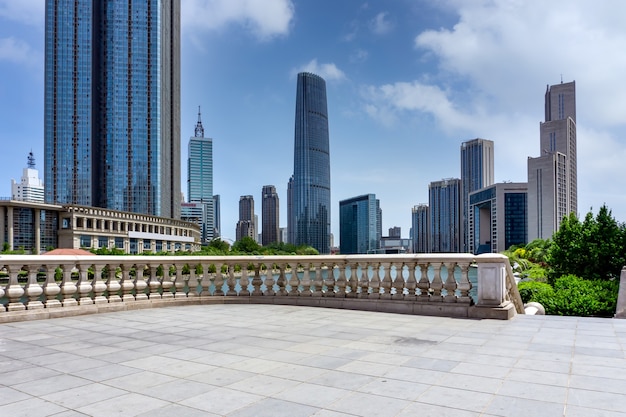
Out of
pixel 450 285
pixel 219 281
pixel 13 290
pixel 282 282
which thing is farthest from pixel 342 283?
pixel 13 290

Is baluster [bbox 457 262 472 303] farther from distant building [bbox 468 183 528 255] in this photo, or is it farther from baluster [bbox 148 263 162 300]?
distant building [bbox 468 183 528 255]

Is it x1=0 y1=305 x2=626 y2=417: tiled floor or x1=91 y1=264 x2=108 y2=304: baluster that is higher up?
x1=91 y1=264 x2=108 y2=304: baluster

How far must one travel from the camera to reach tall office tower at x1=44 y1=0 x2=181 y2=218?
122438mm

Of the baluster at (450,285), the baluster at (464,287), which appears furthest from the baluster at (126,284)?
the baluster at (464,287)

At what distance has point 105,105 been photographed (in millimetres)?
125812

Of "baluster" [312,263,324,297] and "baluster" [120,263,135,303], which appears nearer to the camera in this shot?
"baluster" [120,263,135,303]

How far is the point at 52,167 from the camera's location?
4796 inches

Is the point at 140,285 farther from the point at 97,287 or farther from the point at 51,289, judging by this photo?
the point at 51,289

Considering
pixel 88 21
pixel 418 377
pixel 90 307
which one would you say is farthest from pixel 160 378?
pixel 88 21

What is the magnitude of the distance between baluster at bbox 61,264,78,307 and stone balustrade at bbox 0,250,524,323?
2cm

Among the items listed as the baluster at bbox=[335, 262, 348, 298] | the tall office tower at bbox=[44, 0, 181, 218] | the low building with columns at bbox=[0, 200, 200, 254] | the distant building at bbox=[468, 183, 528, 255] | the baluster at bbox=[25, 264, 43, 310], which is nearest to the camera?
the baluster at bbox=[25, 264, 43, 310]

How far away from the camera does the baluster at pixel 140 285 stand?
11.5 metres

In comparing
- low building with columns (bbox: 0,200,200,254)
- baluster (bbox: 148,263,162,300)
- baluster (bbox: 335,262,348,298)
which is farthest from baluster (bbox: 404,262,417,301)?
low building with columns (bbox: 0,200,200,254)

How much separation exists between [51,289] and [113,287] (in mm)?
1391
